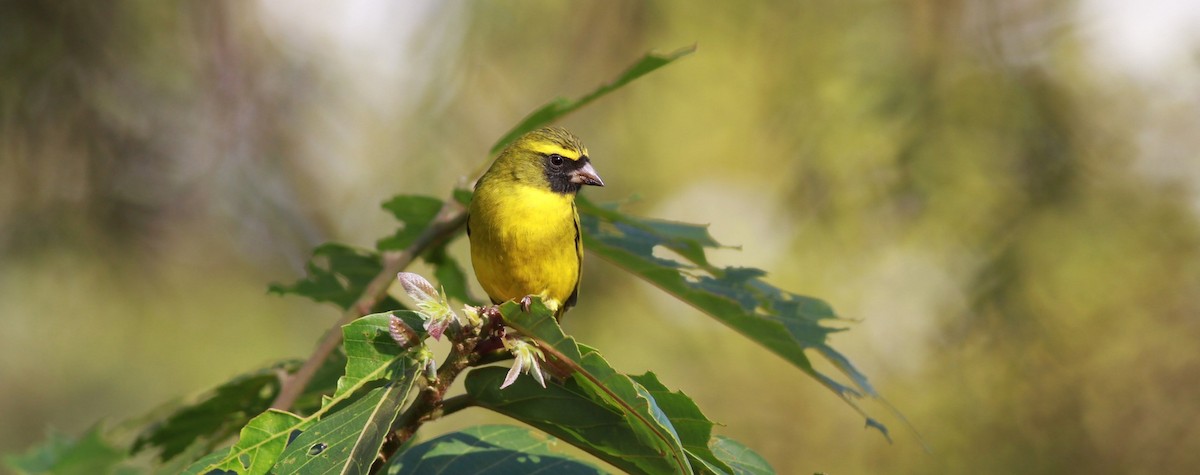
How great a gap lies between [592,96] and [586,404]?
33.3 inches

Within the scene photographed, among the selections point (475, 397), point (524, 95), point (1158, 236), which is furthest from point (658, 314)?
point (475, 397)

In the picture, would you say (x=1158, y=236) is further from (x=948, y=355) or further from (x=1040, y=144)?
(x=948, y=355)

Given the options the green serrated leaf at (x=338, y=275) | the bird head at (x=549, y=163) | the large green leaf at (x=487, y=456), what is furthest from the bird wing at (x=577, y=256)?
the large green leaf at (x=487, y=456)

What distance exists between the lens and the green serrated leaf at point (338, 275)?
255 centimetres

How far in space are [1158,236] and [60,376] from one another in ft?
20.9

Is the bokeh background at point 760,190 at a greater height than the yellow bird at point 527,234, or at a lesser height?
greater

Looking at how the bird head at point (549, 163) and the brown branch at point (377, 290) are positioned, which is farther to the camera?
the bird head at point (549, 163)

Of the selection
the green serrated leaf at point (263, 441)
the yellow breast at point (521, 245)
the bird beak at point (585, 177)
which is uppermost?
the bird beak at point (585, 177)

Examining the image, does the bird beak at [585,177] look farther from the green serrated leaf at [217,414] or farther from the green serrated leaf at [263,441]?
the green serrated leaf at [263,441]

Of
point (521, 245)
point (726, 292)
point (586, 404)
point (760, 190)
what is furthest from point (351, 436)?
point (760, 190)

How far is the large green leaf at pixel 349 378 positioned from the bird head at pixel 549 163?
1.56 m

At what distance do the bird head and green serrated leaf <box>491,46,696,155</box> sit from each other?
54 centimetres

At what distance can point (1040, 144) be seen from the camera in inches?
198

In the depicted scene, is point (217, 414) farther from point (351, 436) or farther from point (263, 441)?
point (351, 436)
